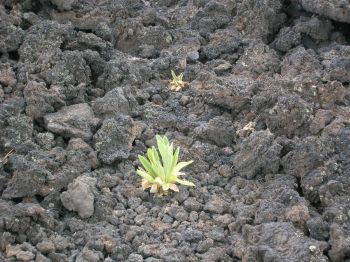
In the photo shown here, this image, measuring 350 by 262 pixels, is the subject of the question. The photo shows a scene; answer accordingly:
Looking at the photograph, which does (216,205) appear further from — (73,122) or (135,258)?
(73,122)

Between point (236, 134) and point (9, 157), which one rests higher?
point (9, 157)

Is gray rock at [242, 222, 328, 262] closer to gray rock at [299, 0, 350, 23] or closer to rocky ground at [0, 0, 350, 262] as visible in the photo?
rocky ground at [0, 0, 350, 262]

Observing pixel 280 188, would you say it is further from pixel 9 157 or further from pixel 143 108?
pixel 9 157

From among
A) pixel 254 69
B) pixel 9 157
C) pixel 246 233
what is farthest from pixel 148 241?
pixel 254 69

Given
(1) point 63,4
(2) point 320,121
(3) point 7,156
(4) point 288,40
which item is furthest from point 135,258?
(1) point 63,4

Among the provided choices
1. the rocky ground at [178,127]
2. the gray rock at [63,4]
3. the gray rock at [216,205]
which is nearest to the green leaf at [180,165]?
the rocky ground at [178,127]

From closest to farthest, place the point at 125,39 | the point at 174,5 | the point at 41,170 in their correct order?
the point at 41,170, the point at 125,39, the point at 174,5
